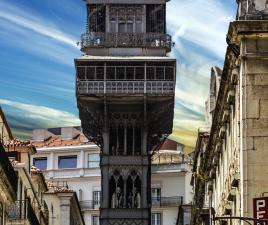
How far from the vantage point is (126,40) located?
413 ft

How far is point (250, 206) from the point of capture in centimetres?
3822

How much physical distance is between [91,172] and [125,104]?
33655mm

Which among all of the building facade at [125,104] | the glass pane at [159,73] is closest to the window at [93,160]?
the building facade at [125,104]

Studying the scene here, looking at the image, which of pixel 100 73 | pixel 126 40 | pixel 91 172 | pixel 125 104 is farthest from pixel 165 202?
pixel 100 73

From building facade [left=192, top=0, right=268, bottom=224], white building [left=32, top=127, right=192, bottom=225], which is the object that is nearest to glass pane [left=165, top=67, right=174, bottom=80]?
white building [left=32, top=127, right=192, bottom=225]

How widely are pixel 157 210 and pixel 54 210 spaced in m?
34.8

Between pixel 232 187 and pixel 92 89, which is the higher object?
pixel 92 89

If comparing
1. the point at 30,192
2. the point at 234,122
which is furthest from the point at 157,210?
the point at 234,122

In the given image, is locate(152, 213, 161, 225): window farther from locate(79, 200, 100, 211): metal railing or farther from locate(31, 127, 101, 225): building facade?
locate(79, 200, 100, 211): metal railing

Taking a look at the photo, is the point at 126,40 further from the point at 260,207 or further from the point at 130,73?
the point at 260,207

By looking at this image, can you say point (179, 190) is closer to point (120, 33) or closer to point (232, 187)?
point (120, 33)

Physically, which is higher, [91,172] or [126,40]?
[126,40]

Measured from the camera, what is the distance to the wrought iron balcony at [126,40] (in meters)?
125

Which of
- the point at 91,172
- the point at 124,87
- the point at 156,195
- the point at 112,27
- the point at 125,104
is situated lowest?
the point at 156,195
